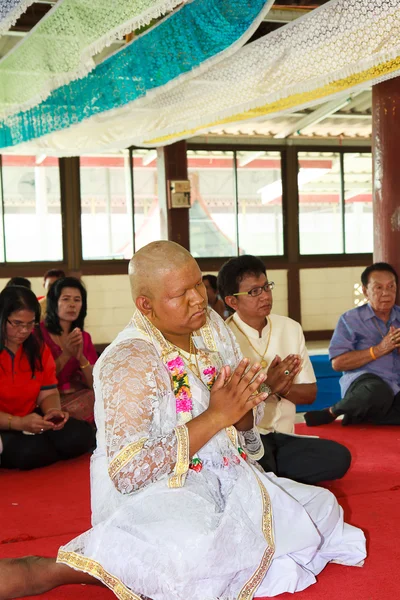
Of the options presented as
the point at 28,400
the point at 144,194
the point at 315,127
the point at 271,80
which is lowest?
the point at 28,400

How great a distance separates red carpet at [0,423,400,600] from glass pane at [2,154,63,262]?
18.1ft

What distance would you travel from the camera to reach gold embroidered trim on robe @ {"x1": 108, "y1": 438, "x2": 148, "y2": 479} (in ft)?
5.86

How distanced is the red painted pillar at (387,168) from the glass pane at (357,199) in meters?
5.57

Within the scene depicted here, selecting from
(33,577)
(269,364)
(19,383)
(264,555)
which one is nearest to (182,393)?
(264,555)

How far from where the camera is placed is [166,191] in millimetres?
6848

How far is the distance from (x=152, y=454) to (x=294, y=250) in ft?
27.9

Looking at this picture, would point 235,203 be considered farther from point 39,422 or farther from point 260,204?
point 39,422

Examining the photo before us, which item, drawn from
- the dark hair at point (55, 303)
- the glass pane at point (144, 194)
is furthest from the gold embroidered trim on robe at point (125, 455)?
the glass pane at point (144, 194)

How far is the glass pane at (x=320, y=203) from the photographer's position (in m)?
10.2

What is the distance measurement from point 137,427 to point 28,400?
2.13 meters

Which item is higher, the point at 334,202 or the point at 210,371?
the point at 334,202

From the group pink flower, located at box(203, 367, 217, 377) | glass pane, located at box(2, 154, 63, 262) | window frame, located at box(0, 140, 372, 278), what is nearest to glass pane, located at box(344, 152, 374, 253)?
window frame, located at box(0, 140, 372, 278)

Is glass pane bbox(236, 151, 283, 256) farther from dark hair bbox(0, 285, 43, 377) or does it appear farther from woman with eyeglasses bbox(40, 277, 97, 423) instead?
dark hair bbox(0, 285, 43, 377)

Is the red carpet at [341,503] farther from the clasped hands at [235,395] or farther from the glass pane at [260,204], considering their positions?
the glass pane at [260,204]
